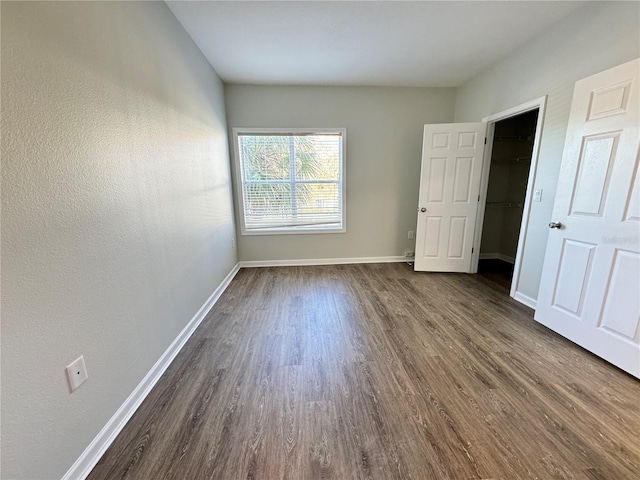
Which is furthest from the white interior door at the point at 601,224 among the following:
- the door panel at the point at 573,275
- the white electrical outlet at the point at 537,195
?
the white electrical outlet at the point at 537,195

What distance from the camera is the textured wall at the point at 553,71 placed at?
1854 millimetres

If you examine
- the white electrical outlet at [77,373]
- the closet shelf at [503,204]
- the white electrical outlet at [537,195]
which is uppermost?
the white electrical outlet at [537,195]

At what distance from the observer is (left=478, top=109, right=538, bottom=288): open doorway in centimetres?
389

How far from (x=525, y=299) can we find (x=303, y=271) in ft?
8.76

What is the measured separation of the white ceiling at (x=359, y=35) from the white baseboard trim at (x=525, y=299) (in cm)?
255

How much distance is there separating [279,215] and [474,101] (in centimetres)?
311

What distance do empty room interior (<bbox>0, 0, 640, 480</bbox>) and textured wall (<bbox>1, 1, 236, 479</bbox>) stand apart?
1 centimetres

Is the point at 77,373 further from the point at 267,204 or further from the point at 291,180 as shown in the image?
the point at 291,180

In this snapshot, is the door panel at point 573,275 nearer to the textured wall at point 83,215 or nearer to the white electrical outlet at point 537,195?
the white electrical outlet at point 537,195

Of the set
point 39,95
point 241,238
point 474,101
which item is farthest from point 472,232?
point 39,95

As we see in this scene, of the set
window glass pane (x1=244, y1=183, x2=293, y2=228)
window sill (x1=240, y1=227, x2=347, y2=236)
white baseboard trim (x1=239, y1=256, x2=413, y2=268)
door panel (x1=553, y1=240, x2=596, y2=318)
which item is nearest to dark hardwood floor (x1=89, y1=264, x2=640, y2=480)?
door panel (x1=553, y1=240, x2=596, y2=318)

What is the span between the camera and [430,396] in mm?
1562

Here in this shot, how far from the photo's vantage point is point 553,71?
2.35 metres

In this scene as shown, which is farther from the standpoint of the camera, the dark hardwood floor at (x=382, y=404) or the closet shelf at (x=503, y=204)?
the closet shelf at (x=503, y=204)
